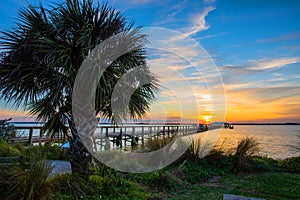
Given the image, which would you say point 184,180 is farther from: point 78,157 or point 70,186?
point 70,186

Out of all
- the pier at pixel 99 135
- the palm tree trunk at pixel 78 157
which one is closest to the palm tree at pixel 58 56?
the palm tree trunk at pixel 78 157

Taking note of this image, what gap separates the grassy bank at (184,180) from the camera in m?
3.33

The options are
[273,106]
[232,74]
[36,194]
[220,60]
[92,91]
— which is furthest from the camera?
[273,106]

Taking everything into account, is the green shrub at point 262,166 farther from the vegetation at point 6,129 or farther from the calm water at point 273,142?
the vegetation at point 6,129

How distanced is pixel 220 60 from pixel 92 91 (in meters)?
7.26

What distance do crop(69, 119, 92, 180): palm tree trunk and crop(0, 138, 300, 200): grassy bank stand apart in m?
0.16

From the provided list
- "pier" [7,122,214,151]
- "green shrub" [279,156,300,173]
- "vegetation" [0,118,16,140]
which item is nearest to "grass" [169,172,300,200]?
"green shrub" [279,156,300,173]

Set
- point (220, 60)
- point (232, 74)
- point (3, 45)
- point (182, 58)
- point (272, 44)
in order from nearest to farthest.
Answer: point (3, 45)
point (182, 58)
point (272, 44)
point (220, 60)
point (232, 74)

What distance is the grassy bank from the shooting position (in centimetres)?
333

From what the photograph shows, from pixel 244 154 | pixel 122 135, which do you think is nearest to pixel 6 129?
pixel 122 135

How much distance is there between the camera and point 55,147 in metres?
8.12

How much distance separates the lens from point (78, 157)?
164 inches

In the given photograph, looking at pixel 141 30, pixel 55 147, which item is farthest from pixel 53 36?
pixel 55 147

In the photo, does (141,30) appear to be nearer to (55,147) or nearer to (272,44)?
(55,147)
